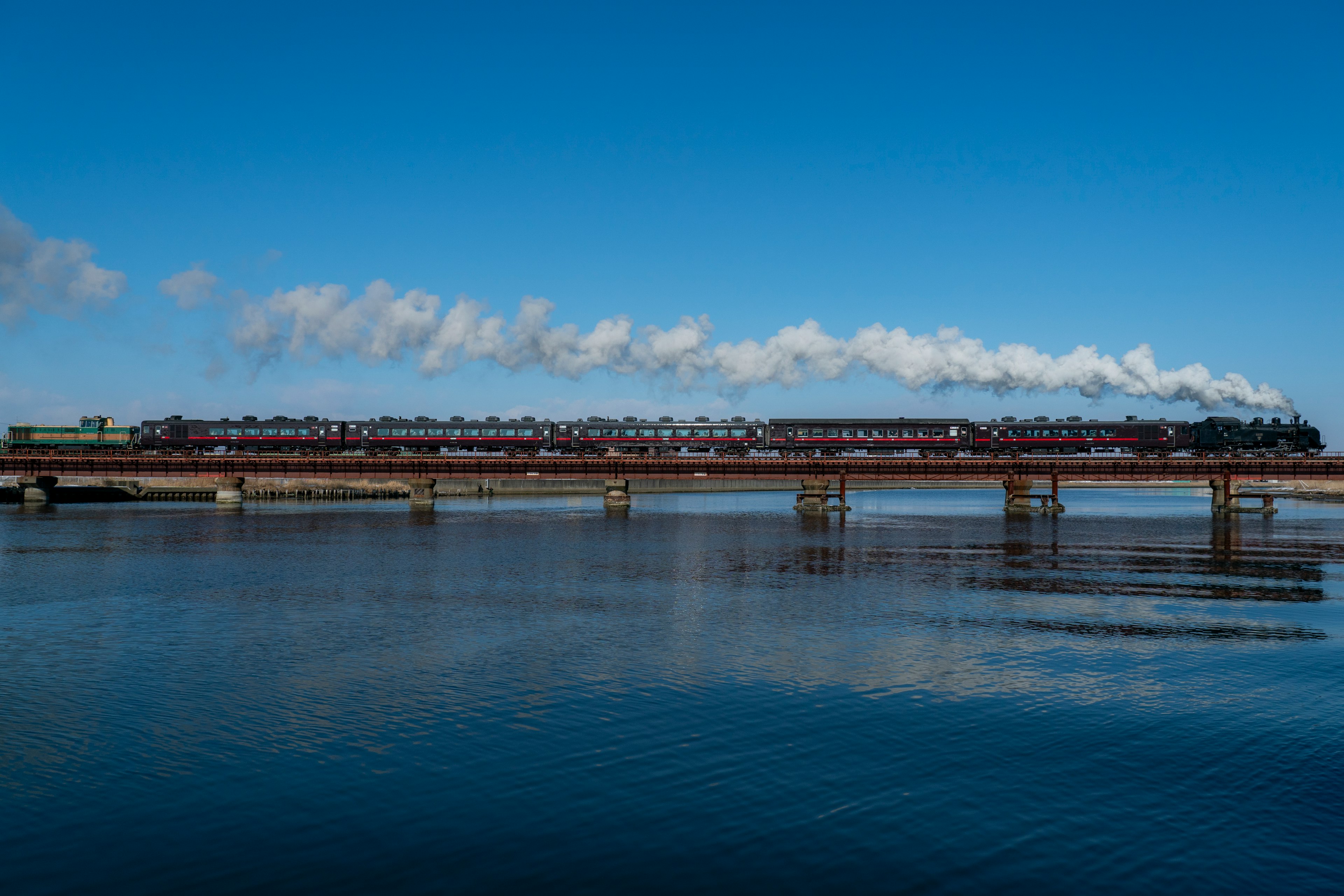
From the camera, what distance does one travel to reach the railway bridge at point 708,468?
105 meters

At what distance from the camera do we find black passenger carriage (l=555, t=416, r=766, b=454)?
392 feet

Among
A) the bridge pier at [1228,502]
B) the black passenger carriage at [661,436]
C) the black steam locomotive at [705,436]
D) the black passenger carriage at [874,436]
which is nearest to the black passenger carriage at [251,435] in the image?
the black steam locomotive at [705,436]

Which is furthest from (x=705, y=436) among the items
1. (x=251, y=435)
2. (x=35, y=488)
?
(x=35, y=488)

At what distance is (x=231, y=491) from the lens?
121812mm

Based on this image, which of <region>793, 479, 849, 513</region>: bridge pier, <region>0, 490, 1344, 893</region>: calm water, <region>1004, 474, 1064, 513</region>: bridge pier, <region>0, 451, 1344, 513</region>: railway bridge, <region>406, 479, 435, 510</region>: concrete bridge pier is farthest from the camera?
<region>406, 479, 435, 510</region>: concrete bridge pier

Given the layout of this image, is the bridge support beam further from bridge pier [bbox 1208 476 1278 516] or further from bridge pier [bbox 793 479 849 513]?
bridge pier [bbox 1208 476 1278 516]

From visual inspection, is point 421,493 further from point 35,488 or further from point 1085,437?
point 1085,437

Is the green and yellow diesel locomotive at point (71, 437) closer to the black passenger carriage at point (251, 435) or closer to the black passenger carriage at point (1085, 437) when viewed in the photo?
the black passenger carriage at point (251, 435)

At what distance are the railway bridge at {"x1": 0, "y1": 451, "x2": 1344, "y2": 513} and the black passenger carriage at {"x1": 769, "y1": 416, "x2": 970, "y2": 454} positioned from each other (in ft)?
18.2

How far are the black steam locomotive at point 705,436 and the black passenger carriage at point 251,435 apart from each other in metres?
0.10

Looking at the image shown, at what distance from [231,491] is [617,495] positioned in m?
52.4

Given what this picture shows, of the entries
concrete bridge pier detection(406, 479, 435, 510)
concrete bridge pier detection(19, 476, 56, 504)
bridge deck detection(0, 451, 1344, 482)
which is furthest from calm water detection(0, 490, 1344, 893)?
concrete bridge pier detection(19, 476, 56, 504)

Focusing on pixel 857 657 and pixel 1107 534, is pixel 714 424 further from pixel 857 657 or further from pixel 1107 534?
pixel 857 657

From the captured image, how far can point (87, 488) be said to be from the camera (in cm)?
13525
